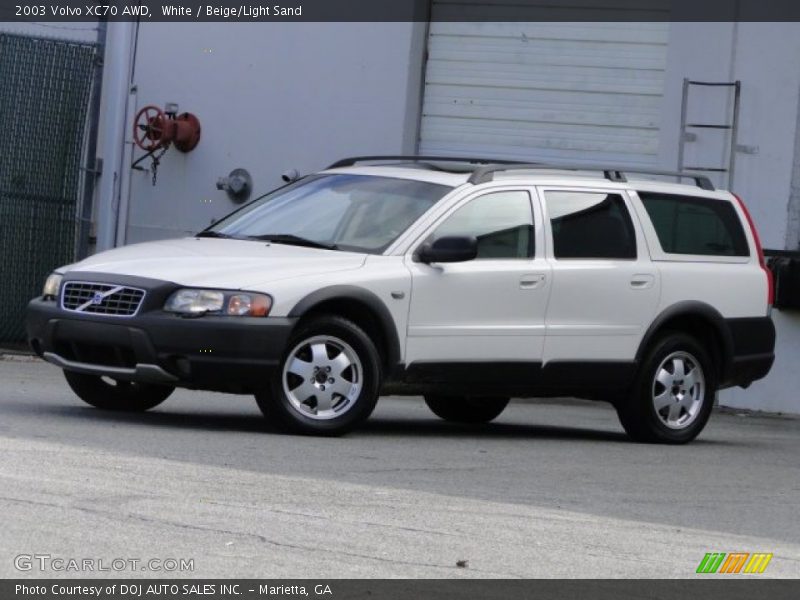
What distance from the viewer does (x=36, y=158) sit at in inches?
743

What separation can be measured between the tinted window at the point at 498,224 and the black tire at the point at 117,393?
2057 mm

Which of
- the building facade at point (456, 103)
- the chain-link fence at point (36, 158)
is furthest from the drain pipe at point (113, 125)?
the chain-link fence at point (36, 158)

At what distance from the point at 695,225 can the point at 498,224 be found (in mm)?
1706

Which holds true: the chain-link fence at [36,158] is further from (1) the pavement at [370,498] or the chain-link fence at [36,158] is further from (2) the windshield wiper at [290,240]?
(2) the windshield wiper at [290,240]

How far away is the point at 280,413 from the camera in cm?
1086

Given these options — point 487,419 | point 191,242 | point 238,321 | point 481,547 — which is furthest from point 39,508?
point 487,419

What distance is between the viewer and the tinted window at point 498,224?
38.3ft

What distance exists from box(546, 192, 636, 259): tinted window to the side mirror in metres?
0.93

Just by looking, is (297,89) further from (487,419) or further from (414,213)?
(414,213)

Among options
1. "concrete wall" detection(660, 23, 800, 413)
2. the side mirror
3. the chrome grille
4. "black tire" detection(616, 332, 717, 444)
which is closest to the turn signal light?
the chrome grille

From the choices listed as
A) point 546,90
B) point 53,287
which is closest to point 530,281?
point 53,287

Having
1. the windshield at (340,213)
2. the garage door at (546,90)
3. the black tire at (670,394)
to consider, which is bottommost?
the black tire at (670,394)

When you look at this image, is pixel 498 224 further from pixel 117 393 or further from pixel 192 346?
pixel 117 393

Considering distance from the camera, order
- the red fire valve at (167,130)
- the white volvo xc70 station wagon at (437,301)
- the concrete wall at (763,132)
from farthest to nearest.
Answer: the red fire valve at (167,130) → the concrete wall at (763,132) → the white volvo xc70 station wagon at (437,301)
